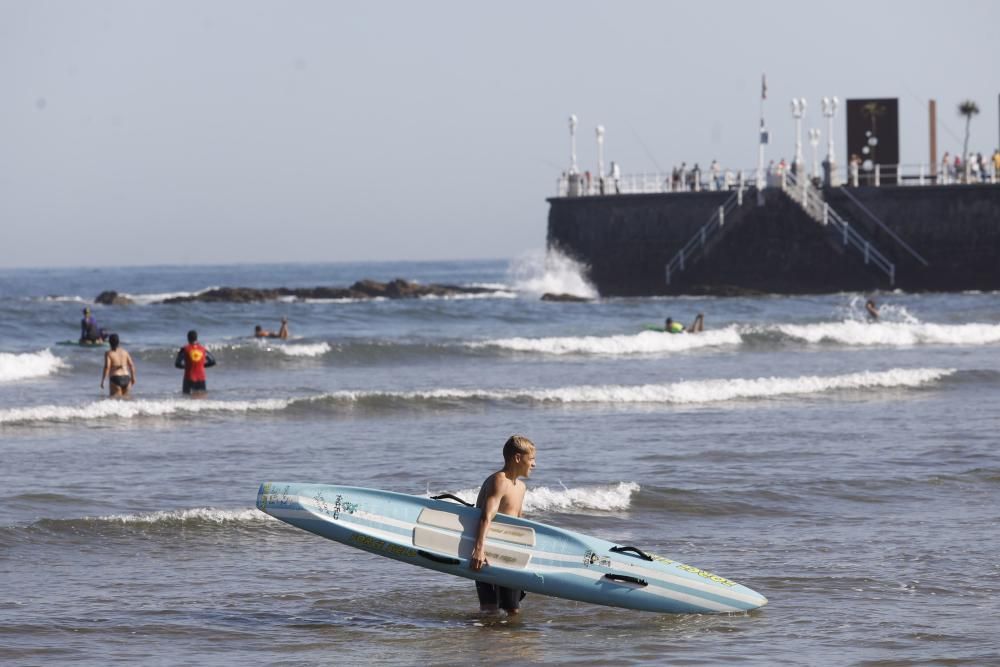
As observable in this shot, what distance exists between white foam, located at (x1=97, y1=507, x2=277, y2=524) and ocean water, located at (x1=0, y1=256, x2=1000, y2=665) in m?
0.02

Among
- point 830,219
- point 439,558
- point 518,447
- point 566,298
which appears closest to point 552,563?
point 439,558

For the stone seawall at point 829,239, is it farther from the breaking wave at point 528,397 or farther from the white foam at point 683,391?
the white foam at point 683,391

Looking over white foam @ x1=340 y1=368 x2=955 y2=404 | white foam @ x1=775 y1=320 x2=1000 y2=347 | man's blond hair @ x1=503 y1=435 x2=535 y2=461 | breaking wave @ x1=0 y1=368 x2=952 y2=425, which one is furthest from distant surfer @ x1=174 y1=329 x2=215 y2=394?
white foam @ x1=775 y1=320 x2=1000 y2=347

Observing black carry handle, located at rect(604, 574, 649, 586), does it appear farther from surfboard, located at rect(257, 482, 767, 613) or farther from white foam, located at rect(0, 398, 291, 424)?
white foam, located at rect(0, 398, 291, 424)

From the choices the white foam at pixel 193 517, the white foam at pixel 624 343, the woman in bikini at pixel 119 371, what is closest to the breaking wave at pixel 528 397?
the woman in bikini at pixel 119 371

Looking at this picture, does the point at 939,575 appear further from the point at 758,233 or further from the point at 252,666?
the point at 758,233

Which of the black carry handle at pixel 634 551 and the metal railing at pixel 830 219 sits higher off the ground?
the metal railing at pixel 830 219

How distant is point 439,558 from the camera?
8648 mm

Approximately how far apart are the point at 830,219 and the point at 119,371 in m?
30.4

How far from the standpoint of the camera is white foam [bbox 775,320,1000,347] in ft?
107

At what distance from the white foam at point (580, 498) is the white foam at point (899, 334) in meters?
21.1

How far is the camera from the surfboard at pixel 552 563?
8625 mm

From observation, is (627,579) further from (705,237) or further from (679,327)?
(705,237)

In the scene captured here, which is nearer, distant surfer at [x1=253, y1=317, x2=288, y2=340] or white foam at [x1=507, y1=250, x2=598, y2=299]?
distant surfer at [x1=253, y1=317, x2=288, y2=340]
